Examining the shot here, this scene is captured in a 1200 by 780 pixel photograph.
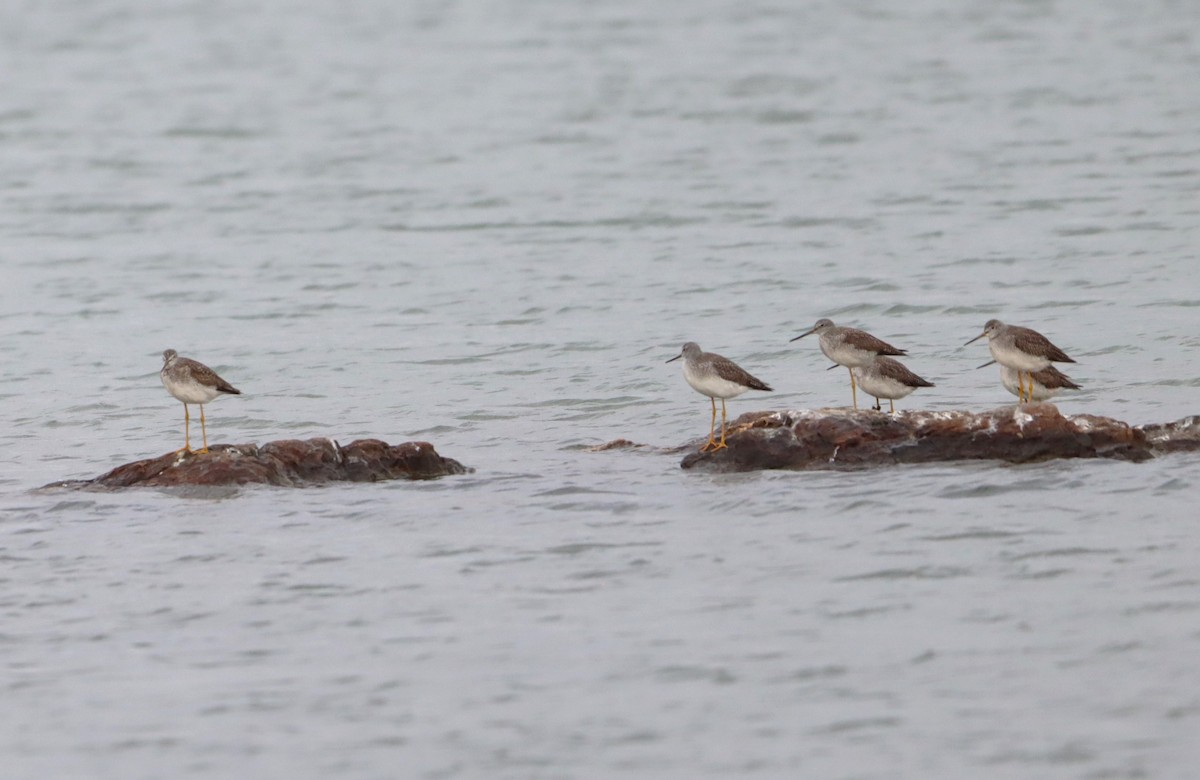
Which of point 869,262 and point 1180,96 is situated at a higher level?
point 1180,96

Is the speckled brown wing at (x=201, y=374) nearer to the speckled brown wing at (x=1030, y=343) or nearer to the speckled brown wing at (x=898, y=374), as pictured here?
the speckled brown wing at (x=898, y=374)

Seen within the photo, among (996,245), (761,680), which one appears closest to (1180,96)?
(996,245)

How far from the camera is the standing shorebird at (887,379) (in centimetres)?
1349

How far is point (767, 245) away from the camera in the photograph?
82.7 ft

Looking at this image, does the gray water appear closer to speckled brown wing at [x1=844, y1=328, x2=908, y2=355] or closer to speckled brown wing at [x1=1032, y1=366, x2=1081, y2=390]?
speckled brown wing at [x1=1032, y1=366, x2=1081, y2=390]

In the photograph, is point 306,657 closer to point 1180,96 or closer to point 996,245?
point 996,245

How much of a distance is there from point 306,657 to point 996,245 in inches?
656

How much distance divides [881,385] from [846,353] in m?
0.47

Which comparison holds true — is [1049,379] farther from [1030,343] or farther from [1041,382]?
[1030,343]

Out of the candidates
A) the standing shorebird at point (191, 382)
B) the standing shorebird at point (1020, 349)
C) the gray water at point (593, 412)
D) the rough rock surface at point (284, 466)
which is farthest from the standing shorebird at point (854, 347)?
the standing shorebird at point (191, 382)

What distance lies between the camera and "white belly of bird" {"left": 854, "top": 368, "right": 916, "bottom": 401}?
13.5 m

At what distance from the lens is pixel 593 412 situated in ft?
53.5

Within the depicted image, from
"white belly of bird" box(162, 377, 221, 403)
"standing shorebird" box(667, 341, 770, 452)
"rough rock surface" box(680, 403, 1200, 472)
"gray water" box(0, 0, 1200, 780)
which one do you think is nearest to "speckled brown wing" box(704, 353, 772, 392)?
"standing shorebird" box(667, 341, 770, 452)

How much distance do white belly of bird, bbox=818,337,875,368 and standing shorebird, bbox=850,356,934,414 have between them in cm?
11
